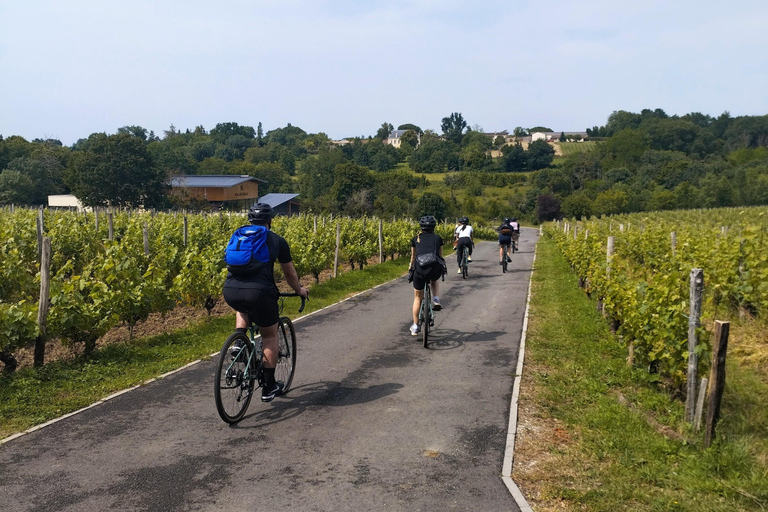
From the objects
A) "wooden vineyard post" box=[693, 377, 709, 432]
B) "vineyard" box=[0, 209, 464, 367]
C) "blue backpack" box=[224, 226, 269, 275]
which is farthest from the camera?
"vineyard" box=[0, 209, 464, 367]

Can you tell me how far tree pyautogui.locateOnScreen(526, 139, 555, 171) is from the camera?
461 ft

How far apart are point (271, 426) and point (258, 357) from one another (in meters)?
0.70

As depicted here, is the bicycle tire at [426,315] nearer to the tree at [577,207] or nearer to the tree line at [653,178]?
A: the tree line at [653,178]

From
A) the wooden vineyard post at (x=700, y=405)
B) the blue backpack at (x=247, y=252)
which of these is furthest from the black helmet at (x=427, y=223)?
the wooden vineyard post at (x=700, y=405)

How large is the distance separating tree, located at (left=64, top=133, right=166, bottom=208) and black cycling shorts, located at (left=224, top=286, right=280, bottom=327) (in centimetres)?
6600

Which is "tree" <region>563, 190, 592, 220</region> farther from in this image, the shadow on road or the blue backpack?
the blue backpack

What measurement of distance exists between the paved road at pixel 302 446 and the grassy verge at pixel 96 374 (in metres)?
0.31

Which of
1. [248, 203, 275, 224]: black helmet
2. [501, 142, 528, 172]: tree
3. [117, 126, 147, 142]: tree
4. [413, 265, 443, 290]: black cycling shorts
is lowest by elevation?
[413, 265, 443, 290]: black cycling shorts

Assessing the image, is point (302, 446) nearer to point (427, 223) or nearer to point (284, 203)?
point (427, 223)

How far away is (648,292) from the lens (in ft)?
25.8

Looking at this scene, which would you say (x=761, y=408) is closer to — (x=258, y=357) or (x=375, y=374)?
(x=375, y=374)

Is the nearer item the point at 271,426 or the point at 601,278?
the point at 271,426

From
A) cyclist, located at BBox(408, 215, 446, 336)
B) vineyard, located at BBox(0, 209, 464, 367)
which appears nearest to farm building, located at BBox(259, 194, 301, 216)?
vineyard, located at BBox(0, 209, 464, 367)

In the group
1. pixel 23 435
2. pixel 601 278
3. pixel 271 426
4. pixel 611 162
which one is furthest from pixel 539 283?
pixel 611 162
